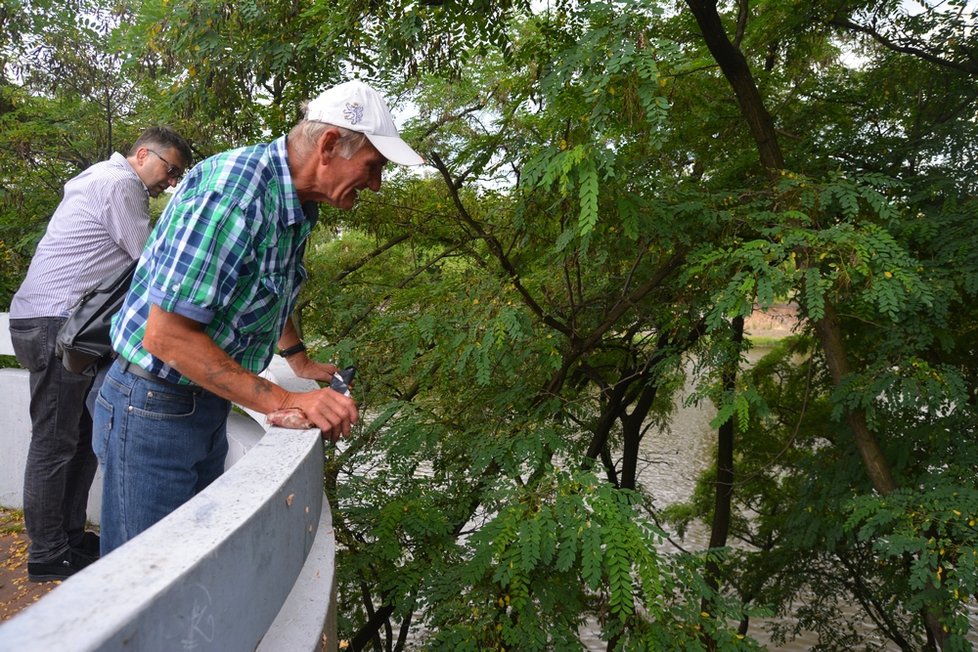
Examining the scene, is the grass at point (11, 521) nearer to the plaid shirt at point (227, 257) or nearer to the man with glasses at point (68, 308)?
the man with glasses at point (68, 308)

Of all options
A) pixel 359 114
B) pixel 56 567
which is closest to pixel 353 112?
pixel 359 114

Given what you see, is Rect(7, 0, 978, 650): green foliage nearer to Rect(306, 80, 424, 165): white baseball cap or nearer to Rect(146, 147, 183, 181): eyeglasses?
Rect(306, 80, 424, 165): white baseball cap

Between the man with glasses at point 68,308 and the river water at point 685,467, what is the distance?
29.5 feet

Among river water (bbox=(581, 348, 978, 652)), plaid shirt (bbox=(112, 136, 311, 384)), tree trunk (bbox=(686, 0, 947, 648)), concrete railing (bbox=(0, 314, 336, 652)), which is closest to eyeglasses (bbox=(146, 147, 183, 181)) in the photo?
plaid shirt (bbox=(112, 136, 311, 384))

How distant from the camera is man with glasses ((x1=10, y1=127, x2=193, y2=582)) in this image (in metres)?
3.02

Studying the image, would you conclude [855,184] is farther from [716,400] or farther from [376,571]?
[376,571]

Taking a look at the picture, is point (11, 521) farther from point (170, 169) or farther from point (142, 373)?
point (142, 373)

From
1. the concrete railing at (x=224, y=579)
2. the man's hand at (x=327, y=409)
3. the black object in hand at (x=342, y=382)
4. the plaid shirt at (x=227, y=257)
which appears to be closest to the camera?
the concrete railing at (x=224, y=579)

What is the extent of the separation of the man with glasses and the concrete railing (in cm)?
167

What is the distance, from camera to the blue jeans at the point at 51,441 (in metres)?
3.13

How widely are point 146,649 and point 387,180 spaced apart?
6.73m

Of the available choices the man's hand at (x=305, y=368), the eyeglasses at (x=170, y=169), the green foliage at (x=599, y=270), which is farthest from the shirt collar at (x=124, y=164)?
the green foliage at (x=599, y=270)

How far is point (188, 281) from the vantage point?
1823 millimetres

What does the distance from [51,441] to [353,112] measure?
7.08 feet
